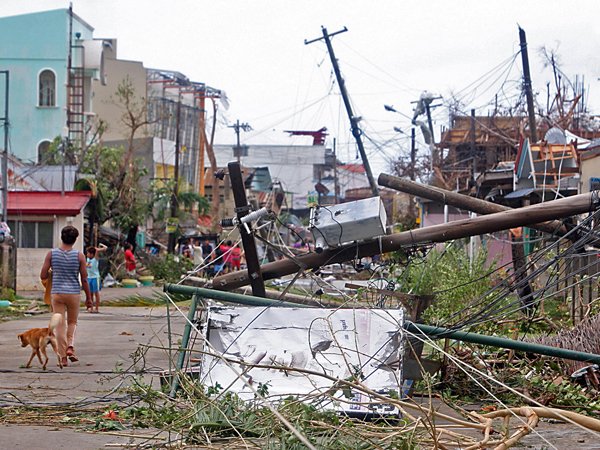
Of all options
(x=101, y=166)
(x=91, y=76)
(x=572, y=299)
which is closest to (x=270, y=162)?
(x=91, y=76)

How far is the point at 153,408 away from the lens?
303 inches

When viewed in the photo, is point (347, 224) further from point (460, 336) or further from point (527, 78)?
point (527, 78)

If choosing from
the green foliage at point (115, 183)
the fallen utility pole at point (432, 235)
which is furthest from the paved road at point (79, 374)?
the green foliage at point (115, 183)

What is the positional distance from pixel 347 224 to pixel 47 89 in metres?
42.8

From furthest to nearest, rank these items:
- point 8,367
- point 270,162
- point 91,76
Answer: point 270,162
point 91,76
point 8,367

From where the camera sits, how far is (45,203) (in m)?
32.2

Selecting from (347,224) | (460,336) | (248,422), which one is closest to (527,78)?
(347,224)

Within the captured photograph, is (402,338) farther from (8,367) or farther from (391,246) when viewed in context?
(8,367)

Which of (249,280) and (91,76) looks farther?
(91,76)

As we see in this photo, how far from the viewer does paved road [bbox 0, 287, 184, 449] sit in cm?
711

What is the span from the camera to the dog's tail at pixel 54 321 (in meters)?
A: 11.9

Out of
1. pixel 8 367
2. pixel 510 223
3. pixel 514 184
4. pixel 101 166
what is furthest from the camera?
pixel 101 166

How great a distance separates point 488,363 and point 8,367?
576 cm

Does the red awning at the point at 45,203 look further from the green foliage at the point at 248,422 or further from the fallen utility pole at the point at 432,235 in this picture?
the green foliage at the point at 248,422
